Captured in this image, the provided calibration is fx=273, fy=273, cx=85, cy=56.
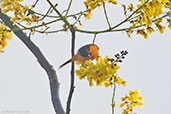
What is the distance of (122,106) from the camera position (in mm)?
463

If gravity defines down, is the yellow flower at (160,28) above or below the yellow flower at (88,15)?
below

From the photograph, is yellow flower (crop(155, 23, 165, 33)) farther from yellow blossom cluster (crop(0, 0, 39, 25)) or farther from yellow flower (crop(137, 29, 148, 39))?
yellow blossom cluster (crop(0, 0, 39, 25))

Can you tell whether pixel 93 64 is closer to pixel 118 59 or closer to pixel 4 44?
pixel 118 59

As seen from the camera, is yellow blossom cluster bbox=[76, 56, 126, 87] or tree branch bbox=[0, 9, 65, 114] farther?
tree branch bbox=[0, 9, 65, 114]

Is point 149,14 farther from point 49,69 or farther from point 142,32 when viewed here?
point 49,69

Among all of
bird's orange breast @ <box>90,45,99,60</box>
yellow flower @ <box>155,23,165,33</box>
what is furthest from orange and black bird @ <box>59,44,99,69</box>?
yellow flower @ <box>155,23,165,33</box>

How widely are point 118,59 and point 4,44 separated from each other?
0.58 ft

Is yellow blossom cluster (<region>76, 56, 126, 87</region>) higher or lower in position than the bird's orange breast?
lower

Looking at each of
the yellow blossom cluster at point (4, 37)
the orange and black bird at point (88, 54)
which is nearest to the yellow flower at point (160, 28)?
the orange and black bird at point (88, 54)

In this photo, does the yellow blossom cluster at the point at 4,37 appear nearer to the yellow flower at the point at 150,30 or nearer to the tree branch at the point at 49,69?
the tree branch at the point at 49,69

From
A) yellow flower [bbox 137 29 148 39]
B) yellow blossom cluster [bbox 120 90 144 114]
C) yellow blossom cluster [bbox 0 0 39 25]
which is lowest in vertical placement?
yellow blossom cluster [bbox 120 90 144 114]

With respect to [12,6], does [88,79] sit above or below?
below

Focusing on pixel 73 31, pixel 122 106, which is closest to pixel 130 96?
pixel 122 106

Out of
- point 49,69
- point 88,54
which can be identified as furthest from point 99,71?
point 49,69
